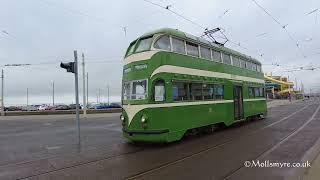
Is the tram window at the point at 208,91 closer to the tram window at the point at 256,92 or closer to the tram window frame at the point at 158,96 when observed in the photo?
the tram window frame at the point at 158,96

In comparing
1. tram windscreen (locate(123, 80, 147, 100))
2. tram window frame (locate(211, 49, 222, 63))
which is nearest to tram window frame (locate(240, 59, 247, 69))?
tram window frame (locate(211, 49, 222, 63))

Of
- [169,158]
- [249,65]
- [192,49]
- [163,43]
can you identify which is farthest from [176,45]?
[249,65]

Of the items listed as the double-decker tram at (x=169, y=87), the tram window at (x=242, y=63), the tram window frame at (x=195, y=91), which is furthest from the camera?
the tram window at (x=242, y=63)

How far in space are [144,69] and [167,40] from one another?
5.25 ft

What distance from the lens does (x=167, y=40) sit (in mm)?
15117

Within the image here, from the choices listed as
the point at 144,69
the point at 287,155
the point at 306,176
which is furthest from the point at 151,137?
the point at 306,176

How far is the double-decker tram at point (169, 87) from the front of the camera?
14219 mm

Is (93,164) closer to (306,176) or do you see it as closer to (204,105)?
(306,176)

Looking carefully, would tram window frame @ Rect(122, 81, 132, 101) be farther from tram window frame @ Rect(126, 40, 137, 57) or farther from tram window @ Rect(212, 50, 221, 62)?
tram window @ Rect(212, 50, 221, 62)

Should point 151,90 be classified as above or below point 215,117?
above

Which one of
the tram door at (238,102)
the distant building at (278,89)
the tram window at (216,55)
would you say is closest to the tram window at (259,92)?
the tram door at (238,102)

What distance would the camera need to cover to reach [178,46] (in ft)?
51.5

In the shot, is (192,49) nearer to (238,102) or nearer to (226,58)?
(226,58)

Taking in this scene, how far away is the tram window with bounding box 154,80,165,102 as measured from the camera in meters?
14.3
